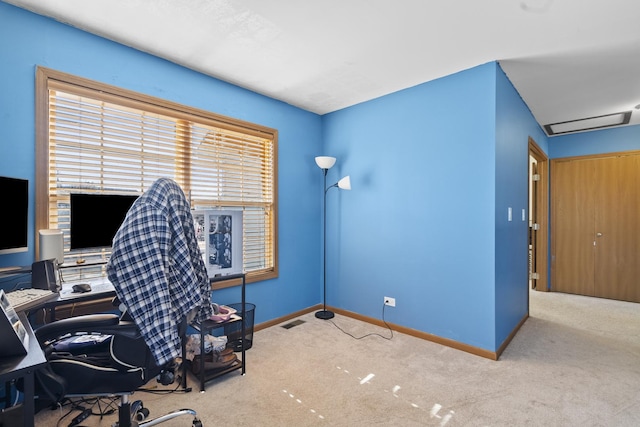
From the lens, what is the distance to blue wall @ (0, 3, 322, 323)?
1898 millimetres

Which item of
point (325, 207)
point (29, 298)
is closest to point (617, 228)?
point (325, 207)

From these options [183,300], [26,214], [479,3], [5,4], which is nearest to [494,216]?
[479,3]

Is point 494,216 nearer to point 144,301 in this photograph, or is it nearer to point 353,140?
point 353,140

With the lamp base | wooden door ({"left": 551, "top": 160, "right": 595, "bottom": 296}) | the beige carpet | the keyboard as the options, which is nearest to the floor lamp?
the lamp base

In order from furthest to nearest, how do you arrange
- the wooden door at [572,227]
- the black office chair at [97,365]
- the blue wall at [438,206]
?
the wooden door at [572,227], the blue wall at [438,206], the black office chair at [97,365]

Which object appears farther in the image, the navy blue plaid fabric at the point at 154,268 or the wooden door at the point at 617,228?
the wooden door at the point at 617,228

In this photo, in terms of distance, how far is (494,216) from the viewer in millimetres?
2625

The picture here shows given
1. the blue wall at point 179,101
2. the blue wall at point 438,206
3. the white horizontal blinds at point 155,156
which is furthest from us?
the blue wall at point 438,206

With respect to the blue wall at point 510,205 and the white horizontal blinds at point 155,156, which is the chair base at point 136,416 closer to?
the white horizontal blinds at point 155,156

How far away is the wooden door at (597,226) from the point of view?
428 cm

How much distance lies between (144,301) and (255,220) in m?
2.11

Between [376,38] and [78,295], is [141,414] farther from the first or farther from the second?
[376,38]

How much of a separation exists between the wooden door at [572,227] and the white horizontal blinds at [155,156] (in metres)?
4.39

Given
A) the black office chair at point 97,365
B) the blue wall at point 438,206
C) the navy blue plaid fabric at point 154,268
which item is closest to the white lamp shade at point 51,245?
the black office chair at point 97,365
